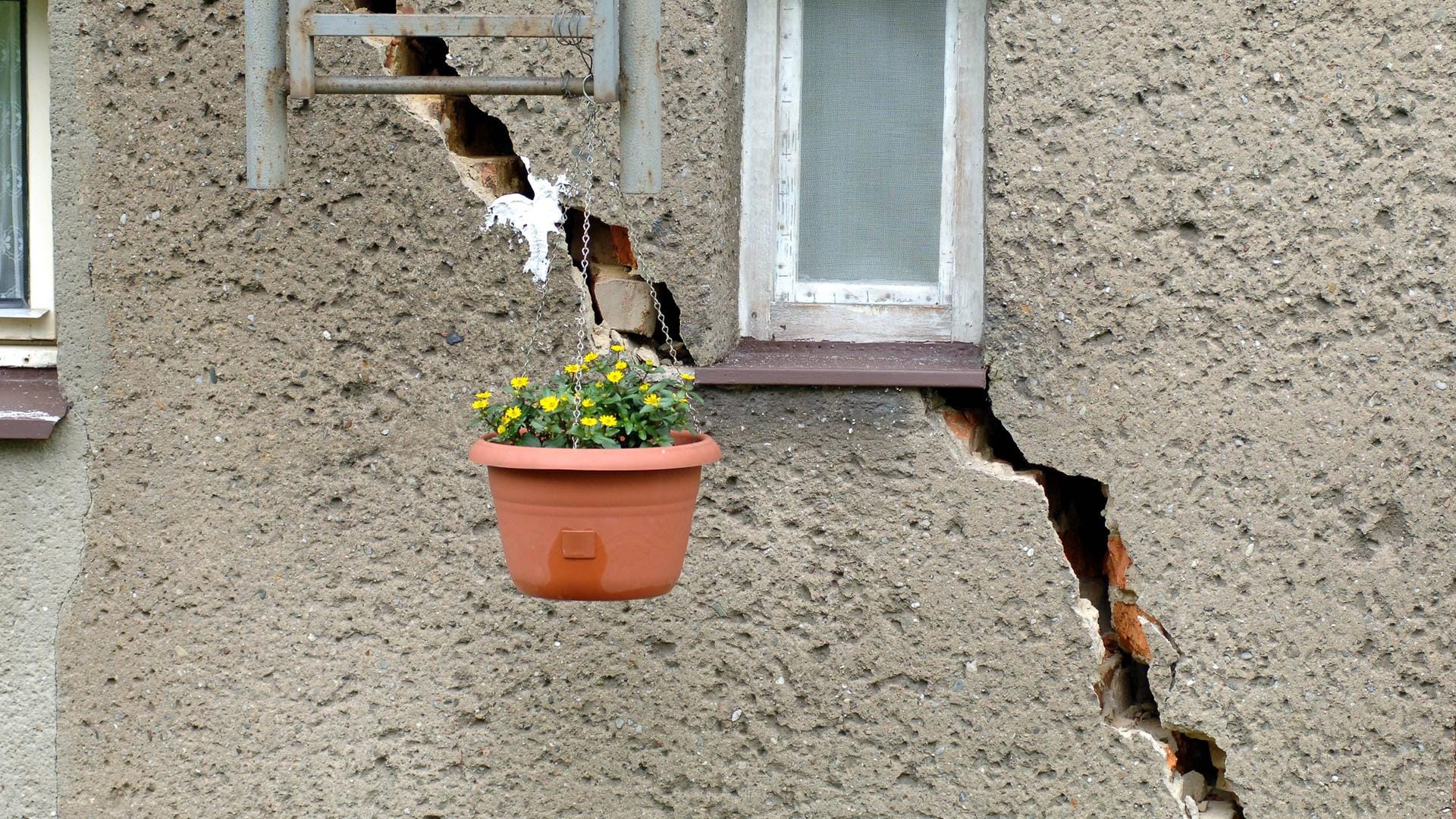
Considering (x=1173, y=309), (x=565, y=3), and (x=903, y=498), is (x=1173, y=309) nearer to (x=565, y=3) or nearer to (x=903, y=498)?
(x=903, y=498)

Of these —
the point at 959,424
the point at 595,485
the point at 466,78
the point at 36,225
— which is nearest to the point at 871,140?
the point at 959,424

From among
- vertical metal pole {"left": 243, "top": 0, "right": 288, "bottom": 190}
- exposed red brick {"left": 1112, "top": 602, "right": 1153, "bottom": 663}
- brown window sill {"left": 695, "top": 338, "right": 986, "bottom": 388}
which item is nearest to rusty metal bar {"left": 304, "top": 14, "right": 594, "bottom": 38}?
vertical metal pole {"left": 243, "top": 0, "right": 288, "bottom": 190}

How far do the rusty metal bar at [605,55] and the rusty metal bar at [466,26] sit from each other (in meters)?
0.01

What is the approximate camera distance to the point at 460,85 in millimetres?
2033

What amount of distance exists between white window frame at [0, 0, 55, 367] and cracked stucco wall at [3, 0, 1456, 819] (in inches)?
8.1

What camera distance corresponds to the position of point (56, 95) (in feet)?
8.36

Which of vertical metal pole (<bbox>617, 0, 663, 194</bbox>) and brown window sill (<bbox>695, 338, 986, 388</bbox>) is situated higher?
vertical metal pole (<bbox>617, 0, 663, 194</bbox>)

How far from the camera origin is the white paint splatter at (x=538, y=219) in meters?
2.51

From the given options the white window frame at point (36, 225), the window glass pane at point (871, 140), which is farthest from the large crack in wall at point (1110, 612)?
the white window frame at point (36, 225)

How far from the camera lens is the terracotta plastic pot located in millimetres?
1997

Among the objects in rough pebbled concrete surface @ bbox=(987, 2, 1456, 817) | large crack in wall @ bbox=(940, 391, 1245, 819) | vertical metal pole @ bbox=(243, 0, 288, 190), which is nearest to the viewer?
vertical metal pole @ bbox=(243, 0, 288, 190)

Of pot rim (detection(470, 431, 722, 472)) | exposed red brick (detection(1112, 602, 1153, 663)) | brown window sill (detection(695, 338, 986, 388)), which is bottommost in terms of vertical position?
exposed red brick (detection(1112, 602, 1153, 663))

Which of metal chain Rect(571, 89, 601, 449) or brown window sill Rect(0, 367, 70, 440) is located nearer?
metal chain Rect(571, 89, 601, 449)

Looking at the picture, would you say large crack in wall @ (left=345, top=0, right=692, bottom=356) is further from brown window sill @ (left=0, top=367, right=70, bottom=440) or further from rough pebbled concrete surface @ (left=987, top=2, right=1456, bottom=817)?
brown window sill @ (left=0, top=367, right=70, bottom=440)
